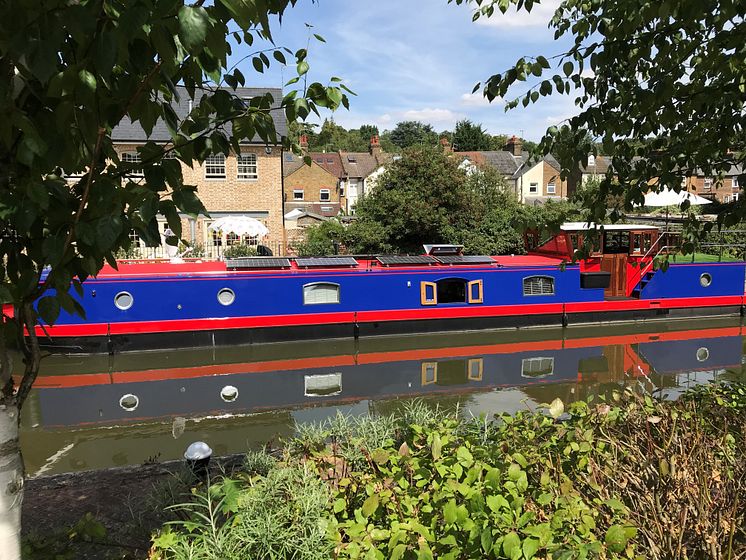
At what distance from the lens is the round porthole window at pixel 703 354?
1188 cm

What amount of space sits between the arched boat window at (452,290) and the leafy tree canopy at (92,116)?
1145 cm

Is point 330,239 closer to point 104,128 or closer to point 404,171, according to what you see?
point 404,171

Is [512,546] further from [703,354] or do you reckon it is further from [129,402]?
[703,354]

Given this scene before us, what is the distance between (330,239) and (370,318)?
8497 millimetres

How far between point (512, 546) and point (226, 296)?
10.9 metres

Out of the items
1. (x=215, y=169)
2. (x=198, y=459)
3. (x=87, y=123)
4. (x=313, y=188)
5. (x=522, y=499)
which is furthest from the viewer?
(x=313, y=188)

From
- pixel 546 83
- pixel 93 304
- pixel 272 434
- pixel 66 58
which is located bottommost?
pixel 272 434

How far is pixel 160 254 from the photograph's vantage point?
20703 millimetres

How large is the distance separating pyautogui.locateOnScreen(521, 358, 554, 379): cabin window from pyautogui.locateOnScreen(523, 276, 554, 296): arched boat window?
2653 mm

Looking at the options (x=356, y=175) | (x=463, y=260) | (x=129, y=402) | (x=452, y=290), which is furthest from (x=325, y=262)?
(x=356, y=175)

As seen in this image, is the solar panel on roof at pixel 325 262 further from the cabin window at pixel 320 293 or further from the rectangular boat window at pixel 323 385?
the rectangular boat window at pixel 323 385

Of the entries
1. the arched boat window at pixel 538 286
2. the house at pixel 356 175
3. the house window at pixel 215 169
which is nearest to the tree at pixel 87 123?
the arched boat window at pixel 538 286

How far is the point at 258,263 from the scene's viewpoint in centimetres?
1316

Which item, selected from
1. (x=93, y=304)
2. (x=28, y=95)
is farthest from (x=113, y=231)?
(x=93, y=304)
